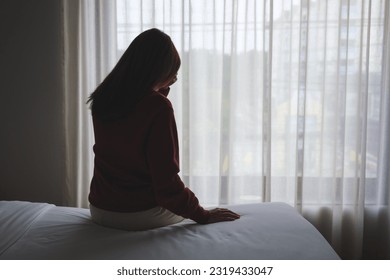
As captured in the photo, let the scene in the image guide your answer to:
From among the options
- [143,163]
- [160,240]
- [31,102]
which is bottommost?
[160,240]

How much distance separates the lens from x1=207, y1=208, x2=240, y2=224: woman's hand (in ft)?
4.27

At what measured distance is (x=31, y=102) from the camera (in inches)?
91.4

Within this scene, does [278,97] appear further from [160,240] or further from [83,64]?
[160,240]

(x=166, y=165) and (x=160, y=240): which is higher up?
(x=166, y=165)

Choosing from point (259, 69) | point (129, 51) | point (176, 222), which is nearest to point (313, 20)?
point (259, 69)

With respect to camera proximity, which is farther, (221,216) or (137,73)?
(221,216)

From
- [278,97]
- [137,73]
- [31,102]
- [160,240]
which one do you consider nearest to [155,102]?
[137,73]

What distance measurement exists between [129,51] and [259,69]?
119cm

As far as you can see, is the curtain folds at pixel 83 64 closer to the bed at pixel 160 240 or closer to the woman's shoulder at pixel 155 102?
the bed at pixel 160 240

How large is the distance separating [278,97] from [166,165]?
4.12 ft

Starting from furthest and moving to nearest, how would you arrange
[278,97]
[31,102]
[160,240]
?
[31,102], [278,97], [160,240]

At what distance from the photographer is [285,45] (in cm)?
218

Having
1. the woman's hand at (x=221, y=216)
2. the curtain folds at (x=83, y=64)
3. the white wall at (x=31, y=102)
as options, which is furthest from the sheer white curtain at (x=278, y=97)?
the woman's hand at (x=221, y=216)
